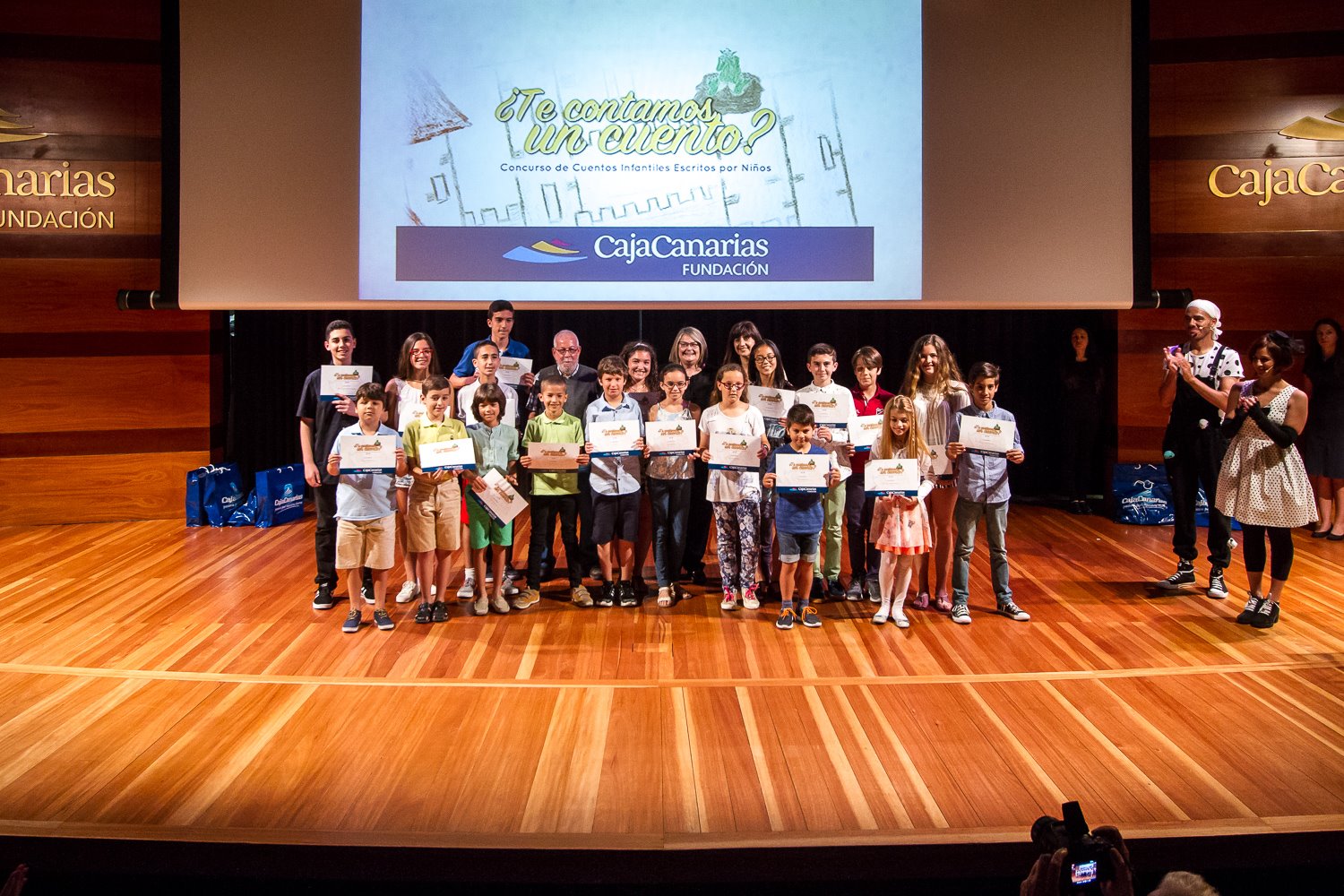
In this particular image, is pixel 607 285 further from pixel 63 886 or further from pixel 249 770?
pixel 63 886

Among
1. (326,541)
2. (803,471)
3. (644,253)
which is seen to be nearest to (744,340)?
(803,471)

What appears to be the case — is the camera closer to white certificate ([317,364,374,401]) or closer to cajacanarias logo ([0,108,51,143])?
white certificate ([317,364,374,401])

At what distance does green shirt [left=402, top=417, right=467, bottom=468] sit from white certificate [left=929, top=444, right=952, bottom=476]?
2.22 metres

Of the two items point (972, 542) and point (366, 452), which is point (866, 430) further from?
point (366, 452)

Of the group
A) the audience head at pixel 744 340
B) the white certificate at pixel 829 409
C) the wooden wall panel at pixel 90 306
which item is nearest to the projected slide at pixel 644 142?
the audience head at pixel 744 340

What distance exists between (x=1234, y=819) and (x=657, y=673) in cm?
206

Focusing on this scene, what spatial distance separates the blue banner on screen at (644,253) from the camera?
18.5 feet

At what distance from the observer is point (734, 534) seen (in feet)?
16.4

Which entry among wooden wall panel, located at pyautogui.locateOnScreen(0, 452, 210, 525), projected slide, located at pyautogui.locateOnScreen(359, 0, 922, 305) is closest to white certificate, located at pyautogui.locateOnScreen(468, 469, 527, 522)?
projected slide, located at pyautogui.locateOnScreen(359, 0, 922, 305)

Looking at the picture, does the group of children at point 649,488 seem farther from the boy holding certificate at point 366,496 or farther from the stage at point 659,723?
the stage at point 659,723

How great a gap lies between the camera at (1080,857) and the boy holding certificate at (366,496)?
11.0 ft

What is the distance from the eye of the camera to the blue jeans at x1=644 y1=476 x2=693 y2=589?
494 centimetres

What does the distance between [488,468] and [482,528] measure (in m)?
0.29

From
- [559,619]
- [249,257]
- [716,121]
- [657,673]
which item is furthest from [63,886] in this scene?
[716,121]
